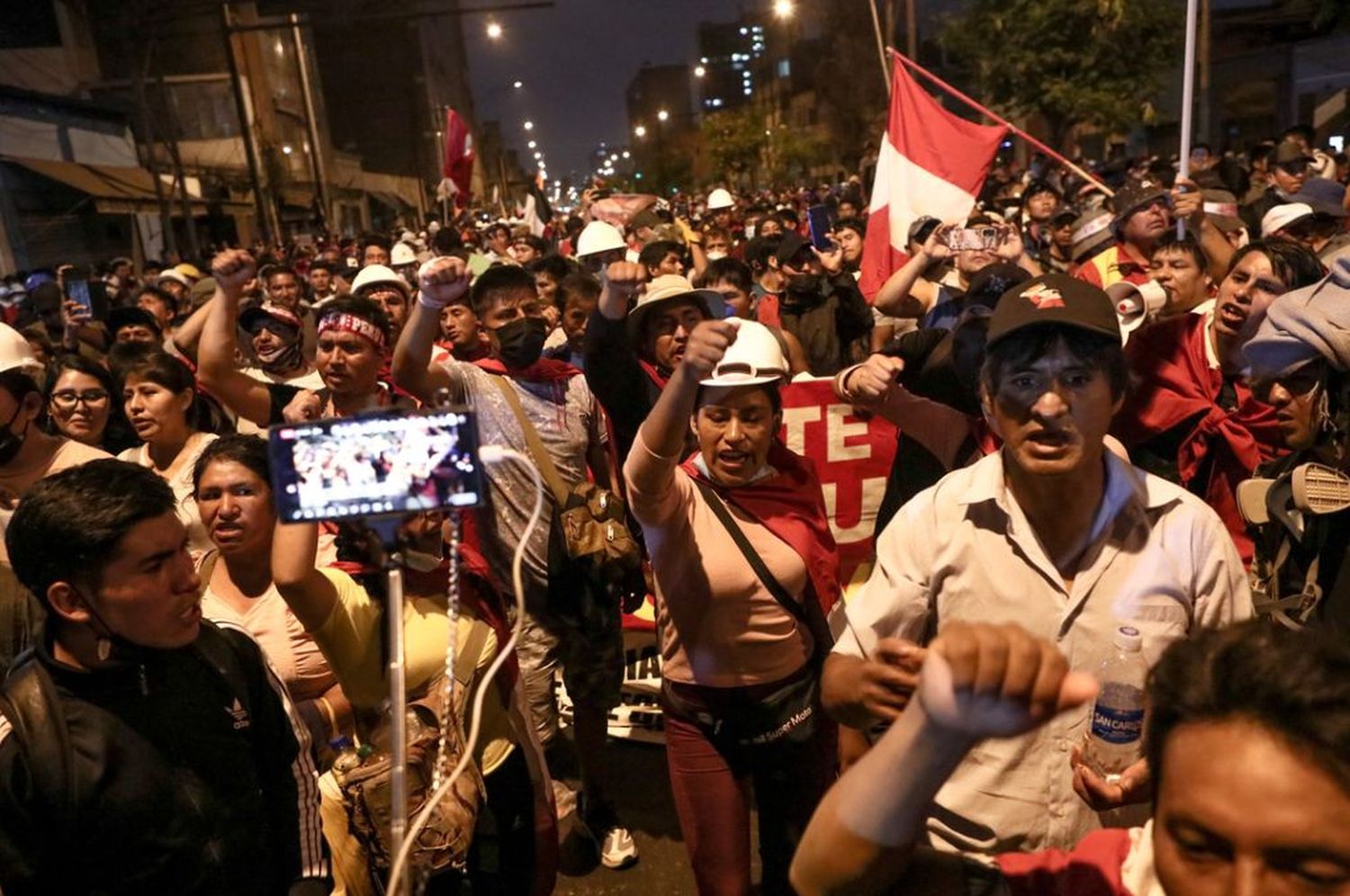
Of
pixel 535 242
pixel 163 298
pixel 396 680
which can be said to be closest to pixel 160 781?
pixel 396 680

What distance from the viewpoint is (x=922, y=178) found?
265 inches

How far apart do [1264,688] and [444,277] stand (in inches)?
97.2

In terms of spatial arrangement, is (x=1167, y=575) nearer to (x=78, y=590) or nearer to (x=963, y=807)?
(x=963, y=807)

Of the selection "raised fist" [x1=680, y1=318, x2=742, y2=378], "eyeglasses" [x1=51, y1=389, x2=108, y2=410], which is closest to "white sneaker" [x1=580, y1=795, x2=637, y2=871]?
"raised fist" [x1=680, y1=318, x2=742, y2=378]

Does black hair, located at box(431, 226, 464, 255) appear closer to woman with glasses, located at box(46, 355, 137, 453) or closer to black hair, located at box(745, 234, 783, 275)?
black hair, located at box(745, 234, 783, 275)

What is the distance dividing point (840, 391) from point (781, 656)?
2.87 ft

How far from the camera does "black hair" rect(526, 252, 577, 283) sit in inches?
263

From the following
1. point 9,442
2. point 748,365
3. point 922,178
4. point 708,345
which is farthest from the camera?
point 922,178

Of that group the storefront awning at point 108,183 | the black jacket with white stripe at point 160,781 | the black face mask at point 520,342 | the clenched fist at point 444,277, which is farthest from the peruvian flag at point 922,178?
the storefront awning at point 108,183

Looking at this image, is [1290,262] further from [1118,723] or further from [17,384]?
[17,384]

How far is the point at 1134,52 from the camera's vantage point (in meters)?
26.0

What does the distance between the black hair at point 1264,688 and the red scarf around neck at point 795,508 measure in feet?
5.44

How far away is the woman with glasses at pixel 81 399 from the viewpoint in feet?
14.5

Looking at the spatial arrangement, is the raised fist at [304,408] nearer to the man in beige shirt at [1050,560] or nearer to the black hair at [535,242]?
the man in beige shirt at [1050,560]
